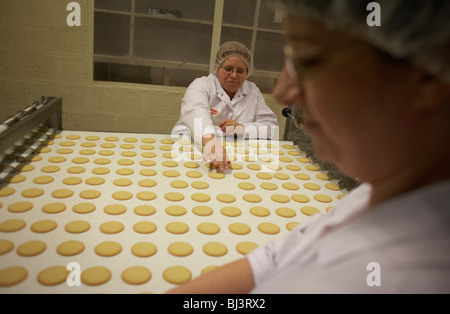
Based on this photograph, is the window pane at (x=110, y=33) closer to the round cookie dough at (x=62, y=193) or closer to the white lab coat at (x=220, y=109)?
the white lab coat at (x=220, y=109)

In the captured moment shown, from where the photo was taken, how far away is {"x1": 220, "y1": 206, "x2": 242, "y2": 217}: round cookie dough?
1.30 m

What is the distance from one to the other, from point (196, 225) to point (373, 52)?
3.10 feet

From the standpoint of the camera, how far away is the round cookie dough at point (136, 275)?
0.91 metres

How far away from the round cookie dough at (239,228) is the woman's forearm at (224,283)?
386 mm

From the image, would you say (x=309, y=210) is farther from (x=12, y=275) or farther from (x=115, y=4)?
(x=115, y=4)

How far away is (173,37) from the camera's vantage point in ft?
17.7

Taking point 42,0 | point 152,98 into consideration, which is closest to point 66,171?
point 152,98

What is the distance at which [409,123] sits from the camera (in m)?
0.43

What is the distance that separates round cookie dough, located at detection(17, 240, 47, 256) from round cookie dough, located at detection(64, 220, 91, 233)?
0.10 meters

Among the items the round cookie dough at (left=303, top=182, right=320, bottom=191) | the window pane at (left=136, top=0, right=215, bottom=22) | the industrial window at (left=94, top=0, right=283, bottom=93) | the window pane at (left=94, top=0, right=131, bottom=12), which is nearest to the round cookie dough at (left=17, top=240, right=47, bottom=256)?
the round cookie dough at (left=303, top=182, right=320, bottom=191)

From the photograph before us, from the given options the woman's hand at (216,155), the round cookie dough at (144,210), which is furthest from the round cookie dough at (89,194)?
the woman's hand at (216,155)

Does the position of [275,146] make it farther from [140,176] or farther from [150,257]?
[150,257]

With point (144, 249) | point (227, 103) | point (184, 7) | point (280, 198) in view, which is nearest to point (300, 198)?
point (280, 198)

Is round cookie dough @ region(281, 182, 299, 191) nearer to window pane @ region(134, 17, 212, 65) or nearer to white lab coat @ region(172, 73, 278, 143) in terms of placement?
white lab coat @ region(172, 73, 278, 143)
